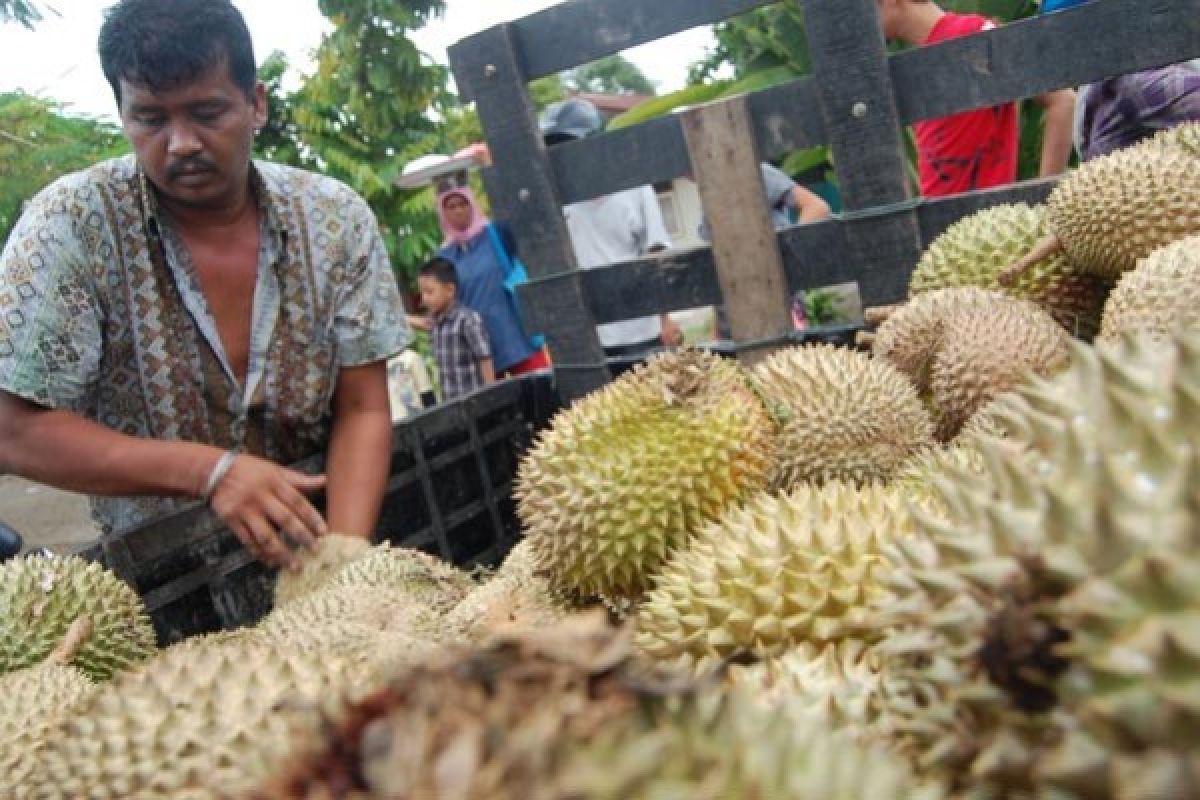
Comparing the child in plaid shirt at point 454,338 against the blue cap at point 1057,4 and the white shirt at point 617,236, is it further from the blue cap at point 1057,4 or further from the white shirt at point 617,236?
the blue cap at point 1057,4

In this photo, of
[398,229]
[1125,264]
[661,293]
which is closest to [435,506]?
[661,293]

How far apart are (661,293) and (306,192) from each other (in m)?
1.14

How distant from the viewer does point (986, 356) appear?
2033 millimetres

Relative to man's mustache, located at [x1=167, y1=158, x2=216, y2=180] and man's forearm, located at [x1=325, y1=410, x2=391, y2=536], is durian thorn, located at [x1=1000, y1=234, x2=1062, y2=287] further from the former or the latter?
man's mustache, located at [x1=167, y1=158, x2=216, y2=180]

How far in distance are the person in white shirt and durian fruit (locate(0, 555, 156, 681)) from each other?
400 cm

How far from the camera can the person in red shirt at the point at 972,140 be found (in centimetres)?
394

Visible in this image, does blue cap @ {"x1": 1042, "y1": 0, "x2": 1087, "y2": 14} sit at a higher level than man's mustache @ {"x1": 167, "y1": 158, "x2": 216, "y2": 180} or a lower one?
lower

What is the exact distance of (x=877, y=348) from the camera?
2.35 m

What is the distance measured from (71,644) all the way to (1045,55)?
2590mm

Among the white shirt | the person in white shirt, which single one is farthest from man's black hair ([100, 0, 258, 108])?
the white shirt

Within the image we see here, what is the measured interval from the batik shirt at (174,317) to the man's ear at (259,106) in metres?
0.14

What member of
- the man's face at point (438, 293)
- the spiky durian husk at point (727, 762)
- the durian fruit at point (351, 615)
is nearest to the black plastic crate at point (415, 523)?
the durian fruit at point (351, 615)

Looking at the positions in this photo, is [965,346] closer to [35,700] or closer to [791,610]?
[791,610]

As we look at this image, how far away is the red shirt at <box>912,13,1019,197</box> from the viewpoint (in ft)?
13.6
